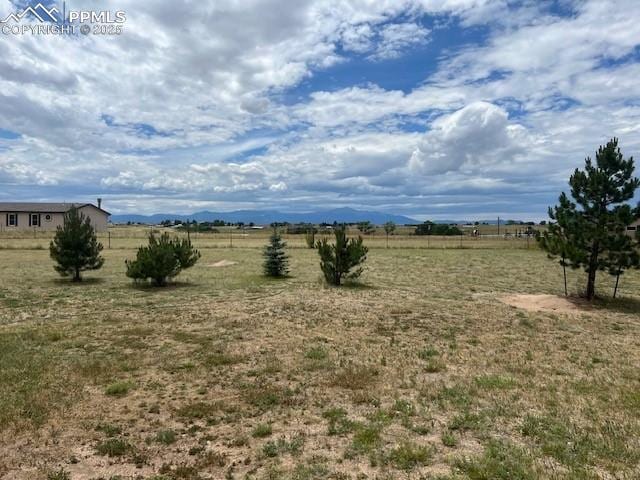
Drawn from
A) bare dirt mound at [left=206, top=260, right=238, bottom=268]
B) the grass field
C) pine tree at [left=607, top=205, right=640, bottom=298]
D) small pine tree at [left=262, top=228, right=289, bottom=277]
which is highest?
pine tree at [left=607, top=205, right=640, bottom=298]

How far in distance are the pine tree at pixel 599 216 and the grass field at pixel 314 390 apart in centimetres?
152

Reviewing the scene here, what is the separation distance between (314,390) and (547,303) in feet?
30.0

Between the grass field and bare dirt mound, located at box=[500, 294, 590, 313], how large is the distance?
455 mm

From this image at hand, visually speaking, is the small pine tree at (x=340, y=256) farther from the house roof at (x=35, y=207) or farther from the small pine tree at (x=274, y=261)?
the house roof at (x=35, y=207)

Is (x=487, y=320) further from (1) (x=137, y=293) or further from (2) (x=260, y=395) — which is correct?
(1) (x=137, y=293)

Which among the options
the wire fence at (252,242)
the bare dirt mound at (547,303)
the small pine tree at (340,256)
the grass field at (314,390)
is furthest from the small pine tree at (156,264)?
the wire fence at (252,242)

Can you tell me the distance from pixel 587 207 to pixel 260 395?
11184 mm

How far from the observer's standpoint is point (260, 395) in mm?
5602

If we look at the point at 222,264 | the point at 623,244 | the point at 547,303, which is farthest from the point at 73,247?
the point at 623,244

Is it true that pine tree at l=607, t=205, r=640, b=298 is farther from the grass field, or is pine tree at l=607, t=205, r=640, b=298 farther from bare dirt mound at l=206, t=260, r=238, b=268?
bare dirt mound at l=206, t=260, r=238, b=268

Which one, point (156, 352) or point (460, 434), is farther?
point (156, 352)

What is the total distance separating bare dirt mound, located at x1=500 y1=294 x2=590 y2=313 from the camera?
11969 mm

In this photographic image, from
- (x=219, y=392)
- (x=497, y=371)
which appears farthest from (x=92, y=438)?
(x=497, y=371)

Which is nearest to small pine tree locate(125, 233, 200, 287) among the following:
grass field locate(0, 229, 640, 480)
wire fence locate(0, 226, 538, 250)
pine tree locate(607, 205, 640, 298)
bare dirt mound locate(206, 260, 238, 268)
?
grass field locate(0, 229, 640, 480)
